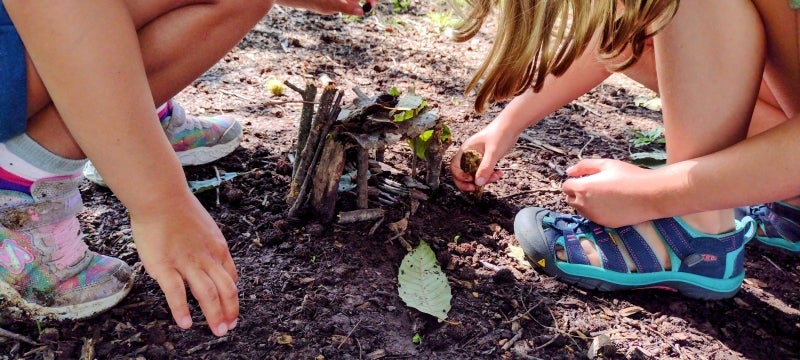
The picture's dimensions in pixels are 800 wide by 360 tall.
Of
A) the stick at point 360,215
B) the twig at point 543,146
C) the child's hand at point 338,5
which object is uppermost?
the child's hand at point 338,5

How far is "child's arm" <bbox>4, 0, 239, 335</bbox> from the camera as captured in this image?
1196 millimetres

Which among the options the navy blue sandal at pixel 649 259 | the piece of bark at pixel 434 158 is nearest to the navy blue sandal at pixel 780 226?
the navy blue sandal at pixel 649 259

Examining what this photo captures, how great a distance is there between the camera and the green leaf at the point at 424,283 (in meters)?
1.66

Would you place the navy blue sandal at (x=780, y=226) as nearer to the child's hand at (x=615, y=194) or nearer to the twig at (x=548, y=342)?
the child's hand at (x=615, y=194)

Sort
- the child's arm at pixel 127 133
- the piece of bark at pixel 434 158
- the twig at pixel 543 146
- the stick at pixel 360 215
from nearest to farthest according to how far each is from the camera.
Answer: the child's arm at pixel 127 133, the stick at pixel 360 215, the piece of bark at pixel 434 158, the twig at pixel 543 146

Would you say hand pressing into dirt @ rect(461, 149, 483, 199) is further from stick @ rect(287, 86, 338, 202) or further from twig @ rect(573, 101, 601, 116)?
twig @ rect(573, 101, 601, 116)

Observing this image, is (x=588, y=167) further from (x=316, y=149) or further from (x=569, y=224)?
(x=316, y=149)

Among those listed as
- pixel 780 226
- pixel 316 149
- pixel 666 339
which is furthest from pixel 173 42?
pixel 780 226

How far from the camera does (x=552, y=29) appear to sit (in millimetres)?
1589

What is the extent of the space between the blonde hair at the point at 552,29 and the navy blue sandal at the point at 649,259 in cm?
49

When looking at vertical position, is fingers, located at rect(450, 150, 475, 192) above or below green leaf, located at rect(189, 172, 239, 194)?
above

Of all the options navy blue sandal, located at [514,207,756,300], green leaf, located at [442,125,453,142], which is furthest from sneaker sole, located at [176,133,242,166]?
navy blue sandal, located at [514,207,756,300]

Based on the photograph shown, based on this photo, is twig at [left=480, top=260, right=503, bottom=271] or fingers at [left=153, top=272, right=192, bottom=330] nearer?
fingers at [left=153, top=272, right=192, bottom=330]

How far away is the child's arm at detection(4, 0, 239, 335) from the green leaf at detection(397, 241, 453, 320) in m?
0.51
